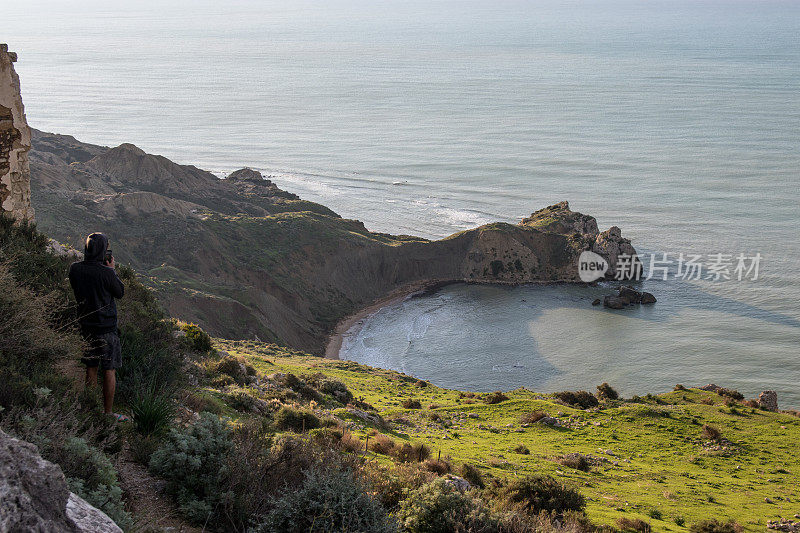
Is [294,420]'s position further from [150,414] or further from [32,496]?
[32,496]

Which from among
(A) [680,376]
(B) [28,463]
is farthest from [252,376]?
(A) [680,376]

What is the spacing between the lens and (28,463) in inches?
179

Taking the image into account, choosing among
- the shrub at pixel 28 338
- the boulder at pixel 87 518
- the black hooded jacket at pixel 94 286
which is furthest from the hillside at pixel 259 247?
the boulder at pixel 87 518

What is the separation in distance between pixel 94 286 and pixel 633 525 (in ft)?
39.2

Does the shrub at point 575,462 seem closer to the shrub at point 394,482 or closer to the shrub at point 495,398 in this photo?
the shrub at point 495,398

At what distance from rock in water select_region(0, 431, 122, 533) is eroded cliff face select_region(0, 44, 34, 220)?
465 inches

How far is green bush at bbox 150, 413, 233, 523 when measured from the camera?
7539 mm

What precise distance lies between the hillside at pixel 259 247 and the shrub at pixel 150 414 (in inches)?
1146

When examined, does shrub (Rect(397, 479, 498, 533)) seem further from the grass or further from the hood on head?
the hood on head

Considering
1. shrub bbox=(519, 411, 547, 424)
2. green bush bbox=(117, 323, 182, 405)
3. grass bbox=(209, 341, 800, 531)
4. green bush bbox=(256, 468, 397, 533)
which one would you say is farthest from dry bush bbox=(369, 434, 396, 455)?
shrub bbox=(519, 411, 547, 424)

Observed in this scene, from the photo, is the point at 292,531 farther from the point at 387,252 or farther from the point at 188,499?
the point at 387,252

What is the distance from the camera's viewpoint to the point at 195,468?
784cm

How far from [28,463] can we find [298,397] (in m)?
16.2

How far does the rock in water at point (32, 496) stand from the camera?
13.8ft
